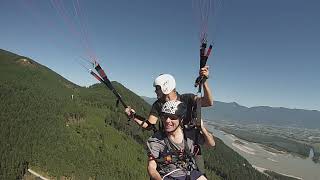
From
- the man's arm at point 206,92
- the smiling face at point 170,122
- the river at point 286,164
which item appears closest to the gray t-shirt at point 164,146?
the smiling face at point 170,122

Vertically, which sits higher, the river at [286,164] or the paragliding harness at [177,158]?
the paragliding harness at [177,158]

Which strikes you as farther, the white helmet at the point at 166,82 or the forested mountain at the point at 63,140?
the forested mountain at the point at 63,140

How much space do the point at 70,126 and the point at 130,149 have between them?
65.2ft

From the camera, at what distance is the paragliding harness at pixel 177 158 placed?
A: 5.66 meters

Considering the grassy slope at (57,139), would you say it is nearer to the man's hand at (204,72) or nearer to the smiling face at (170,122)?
the smiling face at (170,122)

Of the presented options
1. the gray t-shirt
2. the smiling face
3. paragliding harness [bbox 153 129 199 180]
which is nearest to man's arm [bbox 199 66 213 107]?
the gray t-shirt

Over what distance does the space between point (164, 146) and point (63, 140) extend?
3387 inches

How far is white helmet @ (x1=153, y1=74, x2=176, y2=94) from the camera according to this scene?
21.6 feet

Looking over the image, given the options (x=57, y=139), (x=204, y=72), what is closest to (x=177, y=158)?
(x=204, y=72)

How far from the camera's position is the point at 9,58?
518 ft

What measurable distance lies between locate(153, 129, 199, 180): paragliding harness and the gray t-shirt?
0.09 ft

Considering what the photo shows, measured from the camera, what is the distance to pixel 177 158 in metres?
5.72

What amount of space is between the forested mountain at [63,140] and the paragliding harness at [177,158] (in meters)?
50.1

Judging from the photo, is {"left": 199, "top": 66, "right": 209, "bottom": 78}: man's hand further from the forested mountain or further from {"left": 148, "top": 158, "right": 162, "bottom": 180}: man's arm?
the forested mountain
